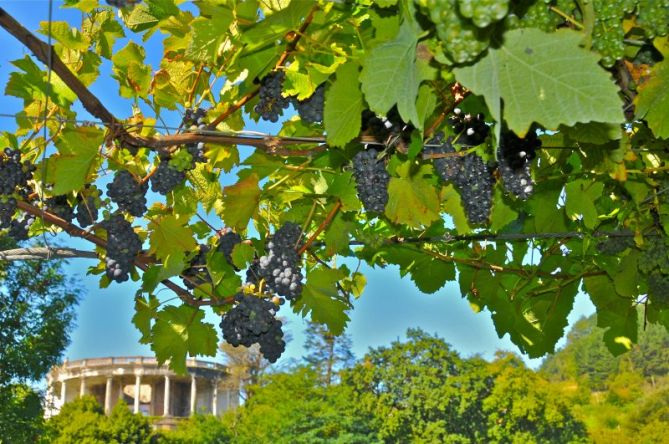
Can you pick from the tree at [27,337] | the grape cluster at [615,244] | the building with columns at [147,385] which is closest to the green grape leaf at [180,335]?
the grape cluster at [615,244]

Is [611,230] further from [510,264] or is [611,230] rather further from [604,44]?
[604,44]

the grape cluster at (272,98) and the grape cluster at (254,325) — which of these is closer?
the grape cluster at (272,98)

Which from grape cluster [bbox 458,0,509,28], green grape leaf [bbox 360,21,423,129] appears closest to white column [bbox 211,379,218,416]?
green grape leaf [bbox 360,21,423,129]

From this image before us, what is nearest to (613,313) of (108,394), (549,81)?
(549,81)

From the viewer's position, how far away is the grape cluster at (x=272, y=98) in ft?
5.14

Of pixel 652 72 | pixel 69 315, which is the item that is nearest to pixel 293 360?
pixel 69 315

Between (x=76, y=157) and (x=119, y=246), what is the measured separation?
34 cm

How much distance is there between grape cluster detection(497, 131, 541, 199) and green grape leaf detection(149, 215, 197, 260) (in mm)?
967

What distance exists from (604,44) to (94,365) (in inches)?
1434

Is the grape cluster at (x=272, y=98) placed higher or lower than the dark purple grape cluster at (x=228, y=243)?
higher

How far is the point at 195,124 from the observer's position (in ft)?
5.99

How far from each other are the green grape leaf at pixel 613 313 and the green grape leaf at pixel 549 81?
72.8 inches

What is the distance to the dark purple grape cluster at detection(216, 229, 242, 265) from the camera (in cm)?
213

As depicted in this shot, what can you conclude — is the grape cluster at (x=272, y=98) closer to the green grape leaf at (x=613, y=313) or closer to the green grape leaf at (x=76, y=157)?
the green grape leaf at (x=76, y=157)
